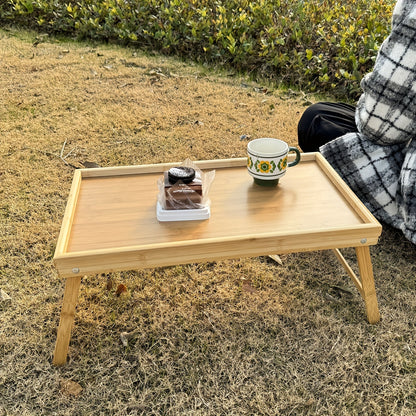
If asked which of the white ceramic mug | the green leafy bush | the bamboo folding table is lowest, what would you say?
the green leafy bush

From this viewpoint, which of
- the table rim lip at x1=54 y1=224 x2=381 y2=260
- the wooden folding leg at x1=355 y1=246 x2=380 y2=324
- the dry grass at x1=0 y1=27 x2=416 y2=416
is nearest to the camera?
the table rim lip at x1=54 y1=224 x2=381 y2=260

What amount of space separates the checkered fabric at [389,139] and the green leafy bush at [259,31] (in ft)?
5.79

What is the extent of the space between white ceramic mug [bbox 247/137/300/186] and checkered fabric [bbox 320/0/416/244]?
1.60ft

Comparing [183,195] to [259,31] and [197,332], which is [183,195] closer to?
[197,332]

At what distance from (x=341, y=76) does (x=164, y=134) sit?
1.65 meters

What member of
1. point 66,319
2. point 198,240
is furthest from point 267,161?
point 66,319

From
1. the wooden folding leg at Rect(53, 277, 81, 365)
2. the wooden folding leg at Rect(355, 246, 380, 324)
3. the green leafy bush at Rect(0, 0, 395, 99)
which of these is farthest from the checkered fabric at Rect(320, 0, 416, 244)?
the green leafy bush at Rect(0, 0, 395, 99)

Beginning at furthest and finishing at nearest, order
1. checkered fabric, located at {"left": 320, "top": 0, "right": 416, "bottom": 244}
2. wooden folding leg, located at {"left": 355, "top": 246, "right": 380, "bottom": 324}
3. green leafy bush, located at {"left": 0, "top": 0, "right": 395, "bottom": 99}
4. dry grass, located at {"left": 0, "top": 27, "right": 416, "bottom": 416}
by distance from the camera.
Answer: green leafy bush, located at {"left": 0, "top": 0, "right": 395, "bottom": 99} → checkered fabric, located at {"left": 320, "top": 0, "right": 416, "bottom": 244} → wooden folding leg, located at {"left": 355, "top": 246, "right": 380, "bottom": 324} → dry grass, located at {"left": 0, "top": 27, "right": 416, "bottom": 416}

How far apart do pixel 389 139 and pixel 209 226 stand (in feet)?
3.26

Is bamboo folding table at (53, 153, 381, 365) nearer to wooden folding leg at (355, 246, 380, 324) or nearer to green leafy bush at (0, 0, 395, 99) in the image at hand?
wooden folding leg at (355, 246, 380, 324)

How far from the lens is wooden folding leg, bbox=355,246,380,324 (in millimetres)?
1728

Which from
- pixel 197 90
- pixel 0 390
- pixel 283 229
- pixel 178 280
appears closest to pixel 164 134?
pixel 197 90

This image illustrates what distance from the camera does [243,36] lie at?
14.2ft

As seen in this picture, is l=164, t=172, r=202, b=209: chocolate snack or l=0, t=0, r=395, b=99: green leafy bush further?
l=0, t=0, r=395, b=99: green leafy bush
